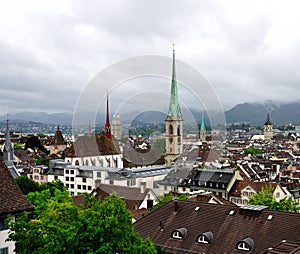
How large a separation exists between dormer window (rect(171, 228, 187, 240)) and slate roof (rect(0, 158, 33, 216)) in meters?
10.2

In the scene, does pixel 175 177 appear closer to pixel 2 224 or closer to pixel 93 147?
pixel 93 147

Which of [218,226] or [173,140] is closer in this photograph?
[218,226]

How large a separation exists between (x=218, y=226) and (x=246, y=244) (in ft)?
9.51

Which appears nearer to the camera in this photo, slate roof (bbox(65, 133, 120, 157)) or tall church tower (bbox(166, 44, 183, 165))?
tall church tower (bbox(166, 44, 183, 165))

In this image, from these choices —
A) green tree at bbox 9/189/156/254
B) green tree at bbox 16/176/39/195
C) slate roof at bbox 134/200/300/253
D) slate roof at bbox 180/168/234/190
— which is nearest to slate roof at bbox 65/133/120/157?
slate roof at bbox 180/168/234/190

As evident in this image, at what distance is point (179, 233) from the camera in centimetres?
3000

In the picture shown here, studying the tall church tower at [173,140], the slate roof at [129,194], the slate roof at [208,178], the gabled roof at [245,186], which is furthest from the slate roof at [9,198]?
the slate roof at [208,178]

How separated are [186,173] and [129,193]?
635 inches

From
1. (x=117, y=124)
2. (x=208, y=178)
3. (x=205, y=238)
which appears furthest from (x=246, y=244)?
(x=208, y=178)

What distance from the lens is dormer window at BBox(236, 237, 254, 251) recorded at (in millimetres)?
27019

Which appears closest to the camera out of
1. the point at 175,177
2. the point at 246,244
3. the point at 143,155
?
the point at 246,244

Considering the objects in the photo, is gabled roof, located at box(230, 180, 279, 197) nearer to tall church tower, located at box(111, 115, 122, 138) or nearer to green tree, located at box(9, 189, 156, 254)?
tall church tower, located at box(111, 115, 122, 138)

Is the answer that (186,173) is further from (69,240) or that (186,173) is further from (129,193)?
(69,240)

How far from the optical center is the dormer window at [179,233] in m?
29.9
